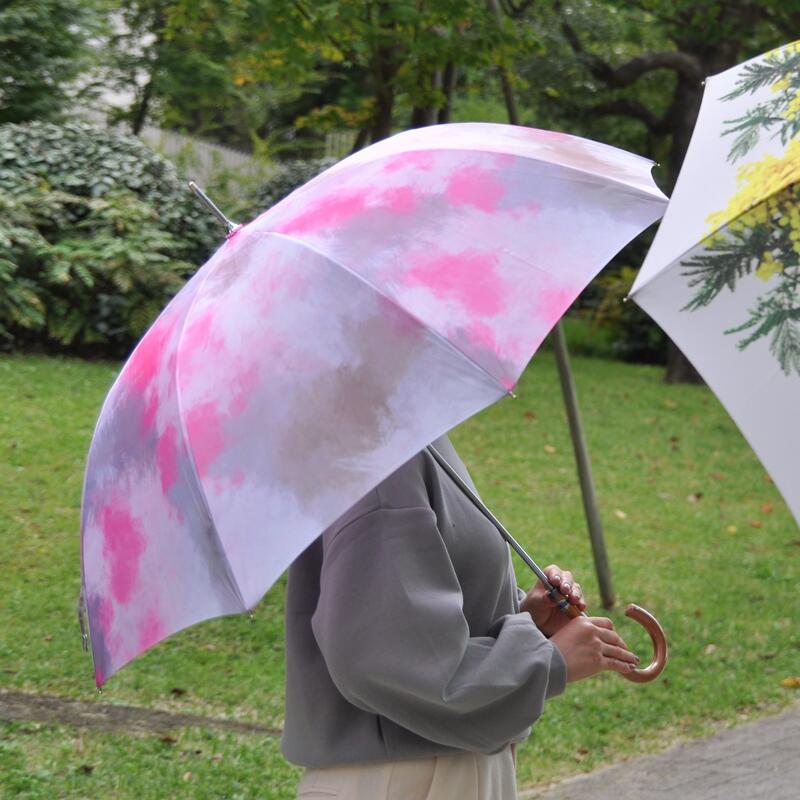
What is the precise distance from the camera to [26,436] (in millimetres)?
8820

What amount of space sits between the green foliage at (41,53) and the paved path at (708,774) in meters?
10.8

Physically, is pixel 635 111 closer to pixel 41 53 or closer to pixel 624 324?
pixel 624 324

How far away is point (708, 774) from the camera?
534cm

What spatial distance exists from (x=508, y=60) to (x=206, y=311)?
17.1 feet

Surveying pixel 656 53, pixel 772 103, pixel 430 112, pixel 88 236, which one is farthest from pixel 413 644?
pixel 656 53

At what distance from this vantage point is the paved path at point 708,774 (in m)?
5.11

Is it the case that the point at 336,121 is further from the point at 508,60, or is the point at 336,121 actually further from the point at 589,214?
the point at 589,214

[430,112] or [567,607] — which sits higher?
[567,607]

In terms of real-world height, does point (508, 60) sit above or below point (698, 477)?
above

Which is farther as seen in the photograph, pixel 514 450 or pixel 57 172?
pixel 57 172

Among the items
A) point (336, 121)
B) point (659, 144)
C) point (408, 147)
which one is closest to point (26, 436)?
point (336, 121)

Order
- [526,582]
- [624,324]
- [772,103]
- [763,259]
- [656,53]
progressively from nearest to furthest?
[763,259] → [772,103] → [526,582] → [656,53] → [624,324]

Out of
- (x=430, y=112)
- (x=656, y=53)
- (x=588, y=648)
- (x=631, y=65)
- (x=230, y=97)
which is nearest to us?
(x=588, y=648)

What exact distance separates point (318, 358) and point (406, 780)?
799 millimetres
